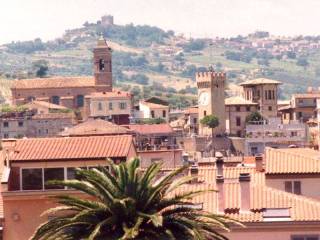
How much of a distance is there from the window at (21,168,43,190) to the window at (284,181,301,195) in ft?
27.1

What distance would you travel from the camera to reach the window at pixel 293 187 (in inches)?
1901

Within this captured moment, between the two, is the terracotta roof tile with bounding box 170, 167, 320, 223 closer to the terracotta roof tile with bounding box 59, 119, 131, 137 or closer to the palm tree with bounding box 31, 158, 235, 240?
the palm tree with bounding box 31, 158, 235, 240

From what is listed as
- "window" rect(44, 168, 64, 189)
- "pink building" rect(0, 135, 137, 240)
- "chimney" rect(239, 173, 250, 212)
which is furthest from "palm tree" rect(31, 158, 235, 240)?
"window" rect(44, 168, 64, 189)

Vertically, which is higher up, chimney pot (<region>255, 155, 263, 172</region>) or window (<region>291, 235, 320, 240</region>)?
chimney pot (<region>255, 155, 263, 172</region>)

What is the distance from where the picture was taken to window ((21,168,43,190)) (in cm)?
4531

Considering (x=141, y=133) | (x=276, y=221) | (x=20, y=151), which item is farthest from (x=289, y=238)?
(x=141, y=133)

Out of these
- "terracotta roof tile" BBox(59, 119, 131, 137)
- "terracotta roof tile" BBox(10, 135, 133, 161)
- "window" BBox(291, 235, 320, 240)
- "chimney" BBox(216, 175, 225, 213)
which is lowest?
"terracotta roof tile" BBox(59, 119, 131, 137)

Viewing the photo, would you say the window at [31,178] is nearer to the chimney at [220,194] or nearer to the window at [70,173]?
the window at [70,173]

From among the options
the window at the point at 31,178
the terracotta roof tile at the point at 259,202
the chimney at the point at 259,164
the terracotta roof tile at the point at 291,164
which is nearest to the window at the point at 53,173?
the window at the point at 31,178

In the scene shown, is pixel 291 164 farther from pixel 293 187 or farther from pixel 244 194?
pixel 244 194

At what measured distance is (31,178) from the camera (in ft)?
149

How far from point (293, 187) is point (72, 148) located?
747 centimetres

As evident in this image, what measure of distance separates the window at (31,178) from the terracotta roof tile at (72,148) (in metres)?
0.37

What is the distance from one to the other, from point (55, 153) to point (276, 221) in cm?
765
